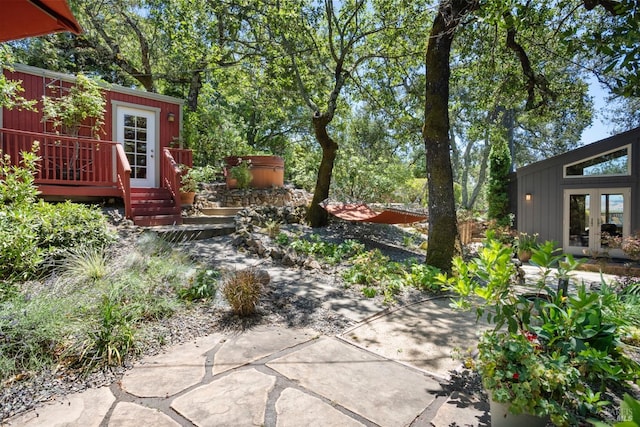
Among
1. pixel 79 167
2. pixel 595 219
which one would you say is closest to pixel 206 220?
pixel 79 167

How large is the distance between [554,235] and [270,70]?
8.41 m

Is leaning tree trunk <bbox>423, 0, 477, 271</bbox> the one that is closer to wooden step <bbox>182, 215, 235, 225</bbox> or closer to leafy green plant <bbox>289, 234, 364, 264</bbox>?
leafy green plant <bbox>289, 234, 364, 264</bbox>

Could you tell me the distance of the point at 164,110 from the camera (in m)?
7.83

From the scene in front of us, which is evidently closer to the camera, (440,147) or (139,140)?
(440,147)

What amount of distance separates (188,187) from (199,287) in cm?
423

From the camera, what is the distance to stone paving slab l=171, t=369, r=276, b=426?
5.18ft

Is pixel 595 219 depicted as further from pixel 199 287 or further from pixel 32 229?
pixel 32 229

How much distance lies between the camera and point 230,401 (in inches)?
67.6

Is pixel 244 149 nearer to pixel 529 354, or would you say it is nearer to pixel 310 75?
pixel 310 75

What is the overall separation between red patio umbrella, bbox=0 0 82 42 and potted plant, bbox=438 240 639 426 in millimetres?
2339

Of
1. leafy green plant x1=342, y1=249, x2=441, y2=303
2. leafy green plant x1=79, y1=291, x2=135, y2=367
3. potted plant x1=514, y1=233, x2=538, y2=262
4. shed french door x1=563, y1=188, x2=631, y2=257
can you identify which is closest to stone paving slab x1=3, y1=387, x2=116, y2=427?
leafy green plant x1=79, y1=291, x2=135, y2=367

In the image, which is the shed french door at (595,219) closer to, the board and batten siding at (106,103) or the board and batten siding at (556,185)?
the board and batten siding at (556,185)

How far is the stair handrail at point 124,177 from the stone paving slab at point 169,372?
4057 mm

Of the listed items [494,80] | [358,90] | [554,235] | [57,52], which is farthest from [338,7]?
[57,52]
